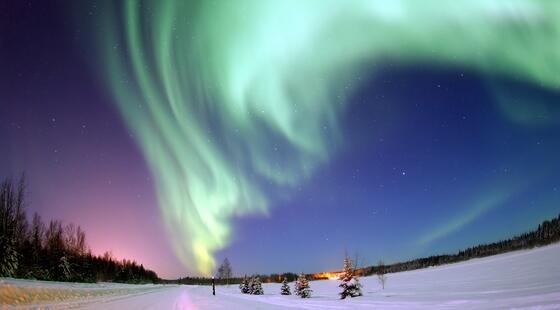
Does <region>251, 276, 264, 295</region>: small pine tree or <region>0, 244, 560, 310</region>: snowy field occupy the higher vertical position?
<region>0, 244, 560, 310</region>: snowy field

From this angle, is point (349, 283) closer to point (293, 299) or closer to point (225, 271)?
point (293, 299)

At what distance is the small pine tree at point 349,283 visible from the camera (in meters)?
38.3

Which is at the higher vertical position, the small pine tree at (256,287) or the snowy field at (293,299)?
the snowy field at (293,299)

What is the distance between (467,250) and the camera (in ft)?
542

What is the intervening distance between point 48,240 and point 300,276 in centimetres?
4274

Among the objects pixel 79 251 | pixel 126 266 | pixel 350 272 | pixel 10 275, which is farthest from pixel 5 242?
pixel 126 266

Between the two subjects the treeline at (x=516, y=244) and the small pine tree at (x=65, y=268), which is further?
the treeline at (x=516, y=244)

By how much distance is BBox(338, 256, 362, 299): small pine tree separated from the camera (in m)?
38.3

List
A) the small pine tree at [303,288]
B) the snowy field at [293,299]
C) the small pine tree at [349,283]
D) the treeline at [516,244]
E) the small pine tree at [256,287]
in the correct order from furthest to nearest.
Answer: the treeline at [516,244] < the small pine tree at [256,287] < the small pine tree at [303,288] < the small pine tree at [349,283] < the snowy field at [293,299]

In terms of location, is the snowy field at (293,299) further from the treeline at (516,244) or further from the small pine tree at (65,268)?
the treeline at (516,244)

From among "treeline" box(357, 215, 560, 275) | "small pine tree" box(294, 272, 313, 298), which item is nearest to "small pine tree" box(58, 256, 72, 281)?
"small pine tree" box(294, 272, 313, 298)

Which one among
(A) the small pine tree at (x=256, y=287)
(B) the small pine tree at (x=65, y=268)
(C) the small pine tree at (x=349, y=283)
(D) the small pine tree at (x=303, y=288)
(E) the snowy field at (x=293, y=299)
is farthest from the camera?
(B) the small pine tree at (x=65, y=268)

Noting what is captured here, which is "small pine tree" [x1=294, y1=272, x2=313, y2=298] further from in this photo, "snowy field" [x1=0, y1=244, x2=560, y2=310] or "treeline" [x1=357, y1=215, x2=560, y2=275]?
"treeline" [x1=357, y1=215, x2=560, y2=275]

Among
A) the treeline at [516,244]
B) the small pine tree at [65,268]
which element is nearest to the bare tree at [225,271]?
the treeline at [516,244]
